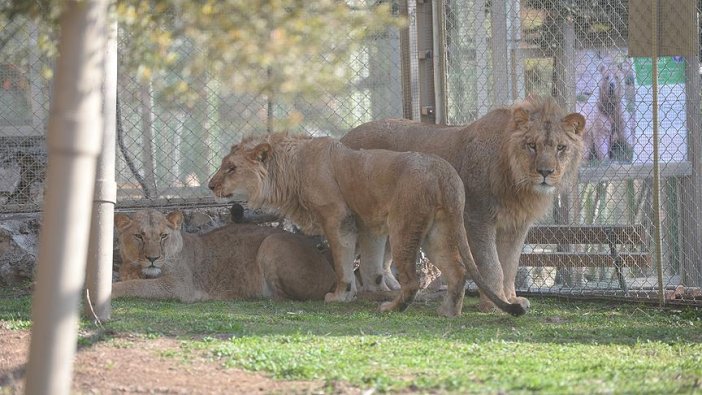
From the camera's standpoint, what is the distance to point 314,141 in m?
9.90

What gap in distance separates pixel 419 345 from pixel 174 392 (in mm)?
2035

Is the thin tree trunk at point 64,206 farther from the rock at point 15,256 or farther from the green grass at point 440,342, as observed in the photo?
the rock at point 15,256

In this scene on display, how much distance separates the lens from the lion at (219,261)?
9445 millimetres

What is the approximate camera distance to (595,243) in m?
10.0

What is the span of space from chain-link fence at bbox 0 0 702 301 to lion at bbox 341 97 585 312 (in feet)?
4.46

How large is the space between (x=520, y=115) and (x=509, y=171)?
0.49 metres

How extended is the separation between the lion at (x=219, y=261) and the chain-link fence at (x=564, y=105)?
1027 mm

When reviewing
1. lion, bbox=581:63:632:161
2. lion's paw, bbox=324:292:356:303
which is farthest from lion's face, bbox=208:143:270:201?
lion, bbox=581:63:632:161

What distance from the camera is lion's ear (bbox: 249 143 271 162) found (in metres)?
9.89

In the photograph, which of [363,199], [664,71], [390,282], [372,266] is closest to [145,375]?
[363,199]

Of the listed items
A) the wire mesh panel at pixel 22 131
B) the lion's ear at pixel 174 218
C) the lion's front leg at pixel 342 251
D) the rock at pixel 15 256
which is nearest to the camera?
the lion's front leg at pixel 342 251

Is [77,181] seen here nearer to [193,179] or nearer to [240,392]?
[240,392]

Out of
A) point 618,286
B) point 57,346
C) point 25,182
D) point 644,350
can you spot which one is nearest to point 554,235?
point 618,286

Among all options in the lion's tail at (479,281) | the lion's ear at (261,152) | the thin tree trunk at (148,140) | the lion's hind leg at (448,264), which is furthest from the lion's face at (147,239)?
the lion's tail at (479,281)
